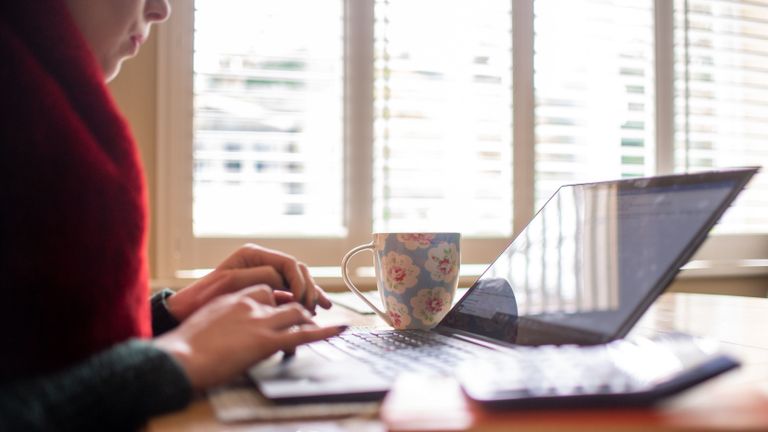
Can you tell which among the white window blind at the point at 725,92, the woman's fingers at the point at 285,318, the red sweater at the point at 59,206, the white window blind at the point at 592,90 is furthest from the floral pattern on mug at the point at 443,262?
the white window blind at the point at 725,92

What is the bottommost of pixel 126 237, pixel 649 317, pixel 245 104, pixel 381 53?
pixel 649 317

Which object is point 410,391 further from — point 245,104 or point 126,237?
point 245,104

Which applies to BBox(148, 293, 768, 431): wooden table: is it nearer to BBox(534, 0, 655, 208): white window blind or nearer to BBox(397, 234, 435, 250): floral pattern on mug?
BBox(397, 234, 435, 250): floral pattern on mug

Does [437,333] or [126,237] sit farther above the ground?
[126,237]

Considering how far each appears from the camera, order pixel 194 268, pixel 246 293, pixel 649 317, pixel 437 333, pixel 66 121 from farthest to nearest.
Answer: pixel 194 268, pixel 649 317, pixel 437 333, pixel 246 293, pixel 66 121

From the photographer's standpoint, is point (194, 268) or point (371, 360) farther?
point (194, 268)

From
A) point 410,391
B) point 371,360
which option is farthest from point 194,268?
point 410,391

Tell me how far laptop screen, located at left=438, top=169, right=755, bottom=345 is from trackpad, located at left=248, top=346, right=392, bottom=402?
18 cm

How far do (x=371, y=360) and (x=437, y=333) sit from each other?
19cm

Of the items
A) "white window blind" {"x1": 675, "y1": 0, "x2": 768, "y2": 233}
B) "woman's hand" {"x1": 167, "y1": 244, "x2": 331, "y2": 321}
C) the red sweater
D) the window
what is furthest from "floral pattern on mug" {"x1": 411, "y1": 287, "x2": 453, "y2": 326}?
"white window blind" {"x1": 675, "y1": 0, "x2": 768, "y2": 233}

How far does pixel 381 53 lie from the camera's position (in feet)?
6.34

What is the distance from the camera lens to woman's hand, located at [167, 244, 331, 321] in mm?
730

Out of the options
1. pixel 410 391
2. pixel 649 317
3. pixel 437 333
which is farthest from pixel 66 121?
pixel 649 317

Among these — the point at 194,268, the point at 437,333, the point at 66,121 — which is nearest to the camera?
the point at 66,121
